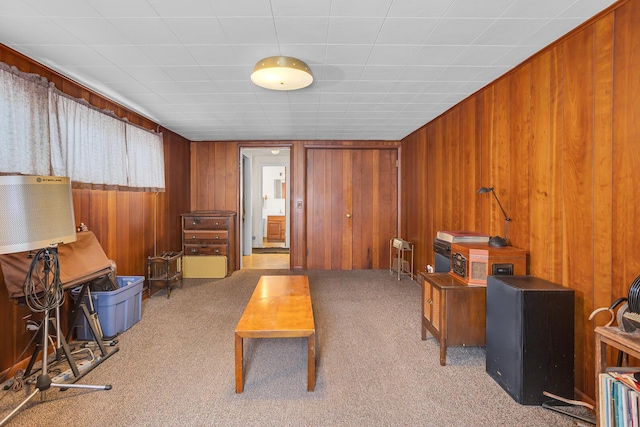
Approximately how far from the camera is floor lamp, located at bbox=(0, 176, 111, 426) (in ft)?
5.20

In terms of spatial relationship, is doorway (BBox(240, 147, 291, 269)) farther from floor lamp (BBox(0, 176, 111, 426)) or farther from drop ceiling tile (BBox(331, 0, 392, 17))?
drop ceiling tile (BBox(331, 0, 392, 17))

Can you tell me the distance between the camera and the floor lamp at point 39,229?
159 centimetres

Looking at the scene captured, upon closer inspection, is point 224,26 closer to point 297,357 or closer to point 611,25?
point 611,25

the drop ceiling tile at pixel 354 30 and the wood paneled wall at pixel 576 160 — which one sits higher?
the drop ceiling tile at pixel 354 30

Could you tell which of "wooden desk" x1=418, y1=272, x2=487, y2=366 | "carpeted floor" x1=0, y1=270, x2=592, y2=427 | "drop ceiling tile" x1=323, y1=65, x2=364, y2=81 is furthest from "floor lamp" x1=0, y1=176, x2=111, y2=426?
"wooden desk" x1=418, y1=272, x2=487, y2=366

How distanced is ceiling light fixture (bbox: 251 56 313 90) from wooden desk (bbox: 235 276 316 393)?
1.71m

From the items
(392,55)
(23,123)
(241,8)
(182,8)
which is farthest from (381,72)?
(23,123)

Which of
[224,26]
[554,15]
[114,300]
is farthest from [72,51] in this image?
[554,15]

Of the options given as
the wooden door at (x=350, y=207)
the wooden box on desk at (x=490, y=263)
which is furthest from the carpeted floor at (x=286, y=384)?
the wooden door at (x=350, y=207)

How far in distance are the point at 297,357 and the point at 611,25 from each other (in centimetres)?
288

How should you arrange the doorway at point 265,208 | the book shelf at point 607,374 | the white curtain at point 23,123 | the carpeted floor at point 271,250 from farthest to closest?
the carpeted floor at point 271,250 → the doorway at point 265,208 → the white curtain at point 23,123 → the book shelf at point 607,374

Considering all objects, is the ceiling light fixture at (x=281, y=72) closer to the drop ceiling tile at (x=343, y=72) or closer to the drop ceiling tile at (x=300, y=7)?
the drop ceiling tile at (x=343, y=72)

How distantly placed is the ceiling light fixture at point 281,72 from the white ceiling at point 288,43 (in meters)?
0.07

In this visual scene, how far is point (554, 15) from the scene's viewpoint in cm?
174
